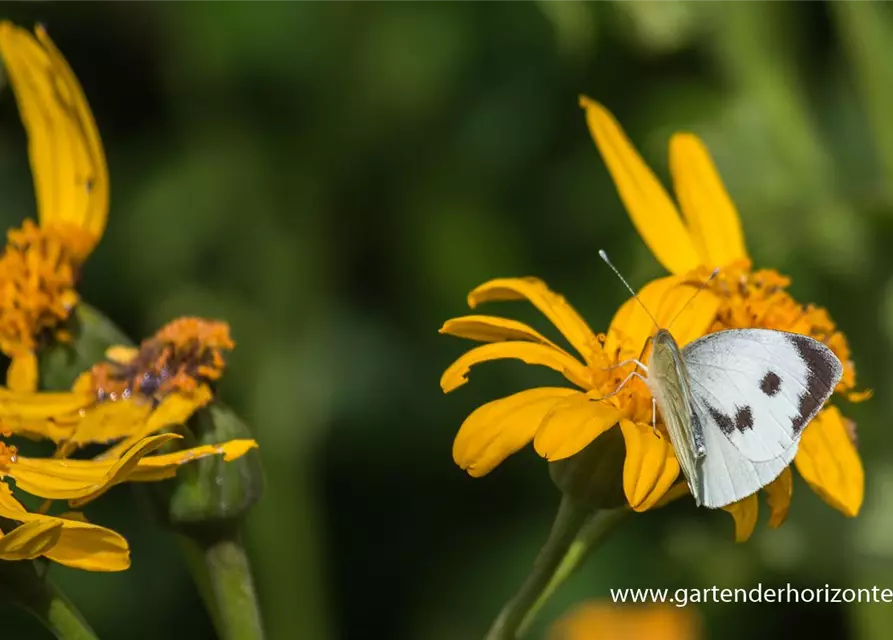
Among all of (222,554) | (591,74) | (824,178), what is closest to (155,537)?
(222,554)

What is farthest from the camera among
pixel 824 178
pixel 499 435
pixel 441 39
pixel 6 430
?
pixel 441 39

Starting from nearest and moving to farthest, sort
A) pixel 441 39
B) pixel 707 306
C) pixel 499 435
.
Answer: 1. pixel 499 435
2. pixel 707 306
3. pixel 441 39

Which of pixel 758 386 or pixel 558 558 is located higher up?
pixel 758 386

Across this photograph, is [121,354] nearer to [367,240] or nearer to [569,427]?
[569,427]

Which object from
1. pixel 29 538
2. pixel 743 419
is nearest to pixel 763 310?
pixel 743 419

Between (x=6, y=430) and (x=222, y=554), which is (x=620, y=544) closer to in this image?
(x=222, y=554)

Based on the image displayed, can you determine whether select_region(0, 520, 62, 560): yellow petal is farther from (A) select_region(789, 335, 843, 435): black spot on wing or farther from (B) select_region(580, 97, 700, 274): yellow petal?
(B) select_region(580, 97, 700, 274): yellow petal

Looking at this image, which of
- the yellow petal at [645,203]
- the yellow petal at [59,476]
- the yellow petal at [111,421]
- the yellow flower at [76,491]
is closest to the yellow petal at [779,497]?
the yellow petal at [645,203]
